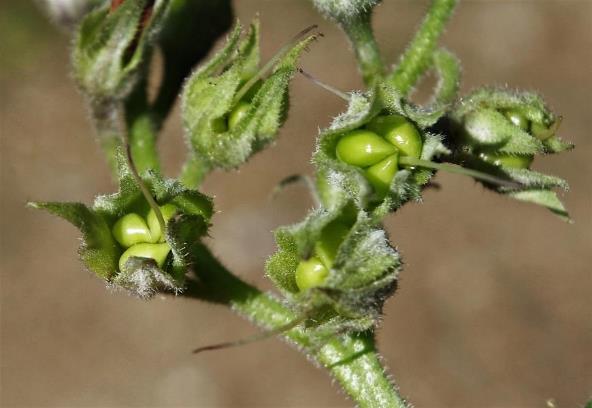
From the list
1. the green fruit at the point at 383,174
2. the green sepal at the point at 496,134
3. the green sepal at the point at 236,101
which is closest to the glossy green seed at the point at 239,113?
the green sepal at the point at 236,101

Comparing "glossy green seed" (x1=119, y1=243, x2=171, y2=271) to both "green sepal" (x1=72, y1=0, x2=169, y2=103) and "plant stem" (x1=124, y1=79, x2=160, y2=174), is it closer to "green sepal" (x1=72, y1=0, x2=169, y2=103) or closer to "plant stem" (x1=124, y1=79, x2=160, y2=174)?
"plant stem" (x1=124, y1=79, x2=160, y2=174)

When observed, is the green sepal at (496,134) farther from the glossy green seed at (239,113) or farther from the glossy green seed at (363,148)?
the glossy green seed at (239,113)

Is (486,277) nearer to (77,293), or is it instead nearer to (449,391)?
(449,391)

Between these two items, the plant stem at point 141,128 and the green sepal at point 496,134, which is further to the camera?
the plant stem at point 141,128

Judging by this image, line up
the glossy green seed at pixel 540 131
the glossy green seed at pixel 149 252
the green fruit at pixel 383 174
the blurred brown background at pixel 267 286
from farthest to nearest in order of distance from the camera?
1. the blurred brown background at pixel 267 286
2. the glossy green seed at pixel 540 131
3. the glossy green seed at pixel 149 252
4. the green fruit at pixel 383 174

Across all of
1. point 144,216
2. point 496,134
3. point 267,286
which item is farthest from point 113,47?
point 267,286

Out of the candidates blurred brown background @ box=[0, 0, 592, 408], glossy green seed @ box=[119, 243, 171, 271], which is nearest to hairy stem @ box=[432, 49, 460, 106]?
glossy green seed @ box=[119, 243, 171, 271]

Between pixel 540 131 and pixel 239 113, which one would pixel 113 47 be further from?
pixel 540 131
